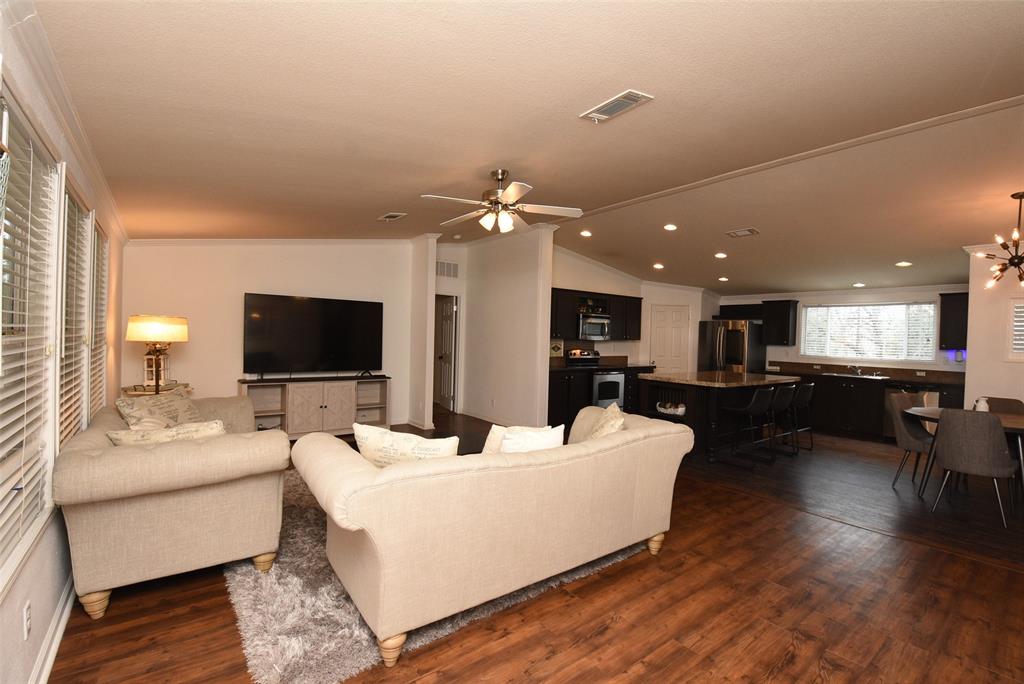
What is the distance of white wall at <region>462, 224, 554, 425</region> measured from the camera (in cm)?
629

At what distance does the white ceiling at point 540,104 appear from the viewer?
179 cm

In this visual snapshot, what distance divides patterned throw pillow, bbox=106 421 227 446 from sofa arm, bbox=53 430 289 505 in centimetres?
14

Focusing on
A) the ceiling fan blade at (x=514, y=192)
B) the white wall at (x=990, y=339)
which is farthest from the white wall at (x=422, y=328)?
the white wall at (x=990, y=339)

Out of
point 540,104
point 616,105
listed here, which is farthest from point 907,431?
point 540,104

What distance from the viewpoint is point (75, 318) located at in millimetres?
2834

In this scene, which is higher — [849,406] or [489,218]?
[489,218]

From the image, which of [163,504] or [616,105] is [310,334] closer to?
[163,504]

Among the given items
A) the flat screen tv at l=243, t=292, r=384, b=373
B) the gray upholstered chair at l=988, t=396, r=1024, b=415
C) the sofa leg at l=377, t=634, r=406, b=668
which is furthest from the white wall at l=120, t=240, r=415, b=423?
the gray upholstered chair at l=988, t=396, r=1024, b=415

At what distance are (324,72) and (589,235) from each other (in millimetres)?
4994

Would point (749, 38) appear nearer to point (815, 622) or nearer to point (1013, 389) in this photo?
point (815, 622)

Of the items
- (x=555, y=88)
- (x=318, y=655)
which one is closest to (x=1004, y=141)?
(x=555, y=88)

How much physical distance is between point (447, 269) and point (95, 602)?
5.77m

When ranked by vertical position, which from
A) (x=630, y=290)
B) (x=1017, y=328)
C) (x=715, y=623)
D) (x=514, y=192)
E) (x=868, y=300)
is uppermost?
(x=514, y=192)

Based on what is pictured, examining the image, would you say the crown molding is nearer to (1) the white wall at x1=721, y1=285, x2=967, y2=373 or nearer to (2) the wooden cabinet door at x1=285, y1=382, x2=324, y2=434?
(2) the wooden cabinet door at x1=285, y1=382, x2=324, y2=434
